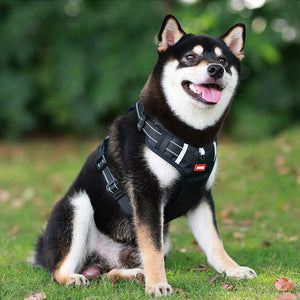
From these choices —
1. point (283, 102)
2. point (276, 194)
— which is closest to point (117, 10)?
point (283, 102)

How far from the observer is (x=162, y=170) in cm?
286

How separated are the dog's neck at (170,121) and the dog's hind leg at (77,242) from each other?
84 centimetres

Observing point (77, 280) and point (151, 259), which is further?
point (77, 280)

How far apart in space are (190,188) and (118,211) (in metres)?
0.60

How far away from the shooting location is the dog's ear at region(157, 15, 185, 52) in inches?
118

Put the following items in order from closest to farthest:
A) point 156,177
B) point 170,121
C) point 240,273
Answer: point 156,177 → point 170,121 → point 240,273

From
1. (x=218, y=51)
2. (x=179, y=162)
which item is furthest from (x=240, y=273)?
(x=218, y=51)

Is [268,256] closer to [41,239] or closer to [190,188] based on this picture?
[190,188]

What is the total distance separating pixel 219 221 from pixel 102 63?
635cm

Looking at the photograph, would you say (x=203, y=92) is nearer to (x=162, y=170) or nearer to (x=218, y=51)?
(x=218, y=51)

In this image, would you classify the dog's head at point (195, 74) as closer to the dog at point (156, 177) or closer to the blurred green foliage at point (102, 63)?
the dog at point (156, 177)

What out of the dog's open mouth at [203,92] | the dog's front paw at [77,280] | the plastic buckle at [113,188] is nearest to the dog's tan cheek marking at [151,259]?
the plastic buckle at [113,188]

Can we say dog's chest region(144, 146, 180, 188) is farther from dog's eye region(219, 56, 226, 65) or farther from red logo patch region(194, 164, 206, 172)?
dog's eye region(219, 56, 226, 65)

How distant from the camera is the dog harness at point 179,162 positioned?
2.88 m
